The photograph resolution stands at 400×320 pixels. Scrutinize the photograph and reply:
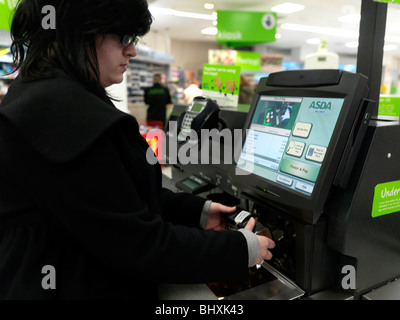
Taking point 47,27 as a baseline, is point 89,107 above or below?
below

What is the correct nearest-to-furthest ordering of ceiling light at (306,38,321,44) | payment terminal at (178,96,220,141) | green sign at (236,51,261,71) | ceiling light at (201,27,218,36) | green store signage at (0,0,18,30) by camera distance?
payment terminal at (178,96,220,141) < green store signage at (0,0,18,30) < green sign at (236,51,261,71) < ceiling light at (201,27,218,36) < ceiling light at (306,38,321,44)

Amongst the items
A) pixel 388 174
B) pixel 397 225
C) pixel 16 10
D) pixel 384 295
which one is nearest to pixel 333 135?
pixel 388 174

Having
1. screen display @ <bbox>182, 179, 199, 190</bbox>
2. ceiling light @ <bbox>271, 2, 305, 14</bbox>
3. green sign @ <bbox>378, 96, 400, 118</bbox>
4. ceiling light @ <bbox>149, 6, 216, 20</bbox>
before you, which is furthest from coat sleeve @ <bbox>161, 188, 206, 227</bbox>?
ceiling light @ <bbox>149, 6, 216, 20</bbox>

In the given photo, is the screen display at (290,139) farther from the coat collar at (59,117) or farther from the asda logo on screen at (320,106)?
the coat collar at (59,117)

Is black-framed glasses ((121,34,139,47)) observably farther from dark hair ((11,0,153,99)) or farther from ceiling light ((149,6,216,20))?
ceiling light ((149,6,216,20))

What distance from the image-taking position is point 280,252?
96cm

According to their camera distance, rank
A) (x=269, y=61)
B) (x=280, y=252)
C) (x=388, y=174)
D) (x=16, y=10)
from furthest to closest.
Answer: (x=269, y=61) < (x=280, y=252) < (x=388, y=174) < (x=16, y=10)

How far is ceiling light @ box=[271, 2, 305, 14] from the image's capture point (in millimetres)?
6625

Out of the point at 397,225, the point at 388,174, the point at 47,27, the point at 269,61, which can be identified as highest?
the point at 269,61

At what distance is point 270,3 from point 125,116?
22.4 ft

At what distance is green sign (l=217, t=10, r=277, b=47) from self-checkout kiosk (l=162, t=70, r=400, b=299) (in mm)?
5702

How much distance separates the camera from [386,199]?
0.84 meters

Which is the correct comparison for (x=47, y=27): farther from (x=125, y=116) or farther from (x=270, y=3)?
(x=270, y=3)

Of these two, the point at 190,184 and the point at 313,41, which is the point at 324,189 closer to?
the point at 190,184
